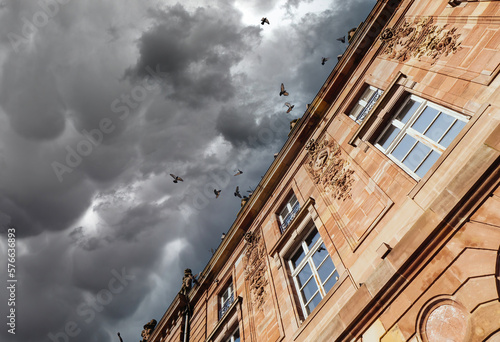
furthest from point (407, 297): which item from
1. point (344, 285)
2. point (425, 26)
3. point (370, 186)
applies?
point (425, 26)

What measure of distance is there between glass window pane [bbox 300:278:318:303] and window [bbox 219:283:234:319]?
463 cm

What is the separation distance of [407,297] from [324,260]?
3.33 metres

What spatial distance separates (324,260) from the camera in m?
8.50

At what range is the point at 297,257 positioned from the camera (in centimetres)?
1035

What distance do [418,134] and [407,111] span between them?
113 cm

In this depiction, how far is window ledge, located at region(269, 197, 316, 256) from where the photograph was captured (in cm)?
994

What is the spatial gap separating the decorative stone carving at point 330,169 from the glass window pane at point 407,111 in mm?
1839

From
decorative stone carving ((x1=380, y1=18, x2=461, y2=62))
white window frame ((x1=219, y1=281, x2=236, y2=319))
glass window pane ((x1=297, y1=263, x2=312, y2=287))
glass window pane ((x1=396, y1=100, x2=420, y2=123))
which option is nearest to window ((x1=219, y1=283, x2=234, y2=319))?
white window frame ((x1=219, y1=281, x2=236, y2=319))

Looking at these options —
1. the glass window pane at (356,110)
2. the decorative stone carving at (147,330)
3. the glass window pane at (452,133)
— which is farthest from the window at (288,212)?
the decorative stone carving at (147,330)

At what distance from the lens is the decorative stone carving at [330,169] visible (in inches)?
347

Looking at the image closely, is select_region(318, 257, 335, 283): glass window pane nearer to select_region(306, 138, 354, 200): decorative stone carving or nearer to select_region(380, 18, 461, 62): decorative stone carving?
select_region(306, 138, 354, 200): decorative stone carving

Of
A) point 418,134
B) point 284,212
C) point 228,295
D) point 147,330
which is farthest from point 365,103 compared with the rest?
point 147,330

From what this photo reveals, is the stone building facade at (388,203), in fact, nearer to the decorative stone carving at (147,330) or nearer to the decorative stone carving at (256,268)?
the decorative stone carving at (256,268)

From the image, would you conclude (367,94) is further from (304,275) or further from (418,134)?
(304,275)
